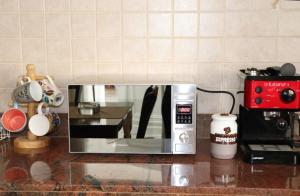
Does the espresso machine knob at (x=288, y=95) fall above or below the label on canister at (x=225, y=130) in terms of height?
above

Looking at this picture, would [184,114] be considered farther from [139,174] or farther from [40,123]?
[40,123]

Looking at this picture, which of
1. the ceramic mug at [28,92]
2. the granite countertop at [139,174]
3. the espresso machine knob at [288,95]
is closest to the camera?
the granite countertop at [139,174]

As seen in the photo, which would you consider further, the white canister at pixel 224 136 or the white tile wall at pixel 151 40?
the white tile wall at pixel 151 40

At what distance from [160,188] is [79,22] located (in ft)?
2.64

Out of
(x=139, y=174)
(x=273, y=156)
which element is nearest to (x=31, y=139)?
(x=139, y=174)

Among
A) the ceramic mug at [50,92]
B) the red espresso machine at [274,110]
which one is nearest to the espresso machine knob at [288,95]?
the red espresso machine at [274,110]

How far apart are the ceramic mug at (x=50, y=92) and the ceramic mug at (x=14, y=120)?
4.7 inches

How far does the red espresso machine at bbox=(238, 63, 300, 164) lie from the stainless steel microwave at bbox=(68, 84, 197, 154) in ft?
0.61

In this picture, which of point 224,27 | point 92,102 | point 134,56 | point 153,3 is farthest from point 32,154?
point 224,27

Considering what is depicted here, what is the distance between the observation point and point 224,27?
1.50 meters

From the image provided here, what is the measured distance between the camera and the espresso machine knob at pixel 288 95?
121cm

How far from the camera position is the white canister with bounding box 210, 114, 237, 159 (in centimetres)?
127

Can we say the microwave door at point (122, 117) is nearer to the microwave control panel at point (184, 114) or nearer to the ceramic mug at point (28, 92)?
the microwave control panel at point (184, 114)

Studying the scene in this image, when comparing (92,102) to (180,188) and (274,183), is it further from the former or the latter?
(274,183)
